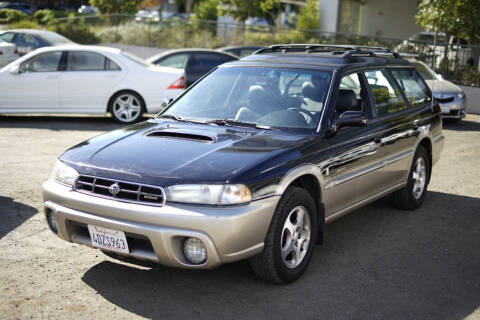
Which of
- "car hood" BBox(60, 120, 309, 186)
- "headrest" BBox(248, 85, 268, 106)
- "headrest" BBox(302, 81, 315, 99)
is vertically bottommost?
"car hood" BBox(60, 120, 309, 186)

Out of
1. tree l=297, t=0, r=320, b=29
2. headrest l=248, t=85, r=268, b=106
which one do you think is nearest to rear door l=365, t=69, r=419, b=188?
headrest l=248, t=85, r=268, b=106

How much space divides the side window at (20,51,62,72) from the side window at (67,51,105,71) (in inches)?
9.7

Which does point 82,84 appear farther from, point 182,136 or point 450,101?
point 182,136

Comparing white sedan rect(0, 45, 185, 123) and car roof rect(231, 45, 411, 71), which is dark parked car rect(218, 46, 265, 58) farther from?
car roof rect(231, 45, 411, 71)

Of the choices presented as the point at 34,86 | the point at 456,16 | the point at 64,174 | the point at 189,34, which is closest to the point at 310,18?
the point at 189,34

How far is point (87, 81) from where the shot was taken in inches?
502

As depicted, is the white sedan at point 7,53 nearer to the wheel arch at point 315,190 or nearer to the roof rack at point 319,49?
the roof rack at point 319,49

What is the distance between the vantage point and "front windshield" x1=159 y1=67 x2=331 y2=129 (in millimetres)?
5523

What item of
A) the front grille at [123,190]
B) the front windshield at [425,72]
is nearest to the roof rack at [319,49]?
the front grille at [123,190]

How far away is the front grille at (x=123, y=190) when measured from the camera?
4.37 metres

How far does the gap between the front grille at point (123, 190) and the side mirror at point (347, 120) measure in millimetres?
1705

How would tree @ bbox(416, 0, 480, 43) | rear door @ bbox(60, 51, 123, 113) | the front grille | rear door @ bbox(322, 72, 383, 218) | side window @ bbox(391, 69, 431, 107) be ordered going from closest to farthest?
the front grille, rear door @ bbox(322, 72, 383, 218), side window @ bbox(391, 69, 431, 107), rear door @ bbox(60, 51, 123, 113), tree @ bbox(416, 0, 480, 43)

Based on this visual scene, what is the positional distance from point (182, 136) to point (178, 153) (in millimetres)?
471

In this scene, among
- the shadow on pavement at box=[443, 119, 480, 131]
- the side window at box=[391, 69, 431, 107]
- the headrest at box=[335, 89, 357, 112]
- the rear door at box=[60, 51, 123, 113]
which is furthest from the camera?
the shadow on pavement at box=[443, 119, 480, 131]
